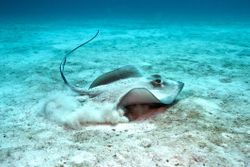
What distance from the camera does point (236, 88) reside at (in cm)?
545

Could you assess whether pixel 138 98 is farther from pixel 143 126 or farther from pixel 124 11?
pixel 124 11

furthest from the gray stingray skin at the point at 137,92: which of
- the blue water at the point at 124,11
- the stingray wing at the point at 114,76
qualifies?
the blue water at the point at 124,11

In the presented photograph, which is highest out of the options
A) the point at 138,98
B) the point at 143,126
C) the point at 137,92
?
the point at 137,92

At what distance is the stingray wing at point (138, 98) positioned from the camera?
12.8ft

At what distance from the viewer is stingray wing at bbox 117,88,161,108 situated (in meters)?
3.89

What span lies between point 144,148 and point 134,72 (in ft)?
7.64

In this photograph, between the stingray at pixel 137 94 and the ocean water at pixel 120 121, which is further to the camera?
the stingray at pixel 137 94

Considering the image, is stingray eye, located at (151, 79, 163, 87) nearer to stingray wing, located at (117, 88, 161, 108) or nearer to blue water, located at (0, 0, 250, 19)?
stingray wing, located at (117, 88, 161, 108)

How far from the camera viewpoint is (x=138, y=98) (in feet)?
13.3

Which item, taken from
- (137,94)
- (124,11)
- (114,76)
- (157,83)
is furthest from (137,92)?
(124,11)

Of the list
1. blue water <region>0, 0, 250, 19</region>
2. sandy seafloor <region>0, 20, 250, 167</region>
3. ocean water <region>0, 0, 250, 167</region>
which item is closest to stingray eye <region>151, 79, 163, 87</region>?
ocean water <region>0, 0, 250, 167</region>

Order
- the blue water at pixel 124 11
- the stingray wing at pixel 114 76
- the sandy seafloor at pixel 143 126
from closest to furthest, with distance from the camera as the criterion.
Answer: the sandy seafloor at pixel 143 126 → the stingray wing at pixel 114 76 → the blue water at pixel 124 11

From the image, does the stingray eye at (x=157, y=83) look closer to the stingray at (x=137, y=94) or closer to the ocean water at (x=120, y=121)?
the stingray at (x=137, y=94)

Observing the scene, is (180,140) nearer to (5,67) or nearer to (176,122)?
(176,122)
